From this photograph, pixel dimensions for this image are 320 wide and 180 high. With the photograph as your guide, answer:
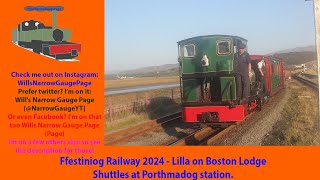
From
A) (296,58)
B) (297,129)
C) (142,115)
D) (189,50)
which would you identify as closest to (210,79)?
(189,50)

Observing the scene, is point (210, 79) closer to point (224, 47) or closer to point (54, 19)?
point (224, 47)

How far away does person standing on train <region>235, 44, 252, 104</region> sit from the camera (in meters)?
12.6

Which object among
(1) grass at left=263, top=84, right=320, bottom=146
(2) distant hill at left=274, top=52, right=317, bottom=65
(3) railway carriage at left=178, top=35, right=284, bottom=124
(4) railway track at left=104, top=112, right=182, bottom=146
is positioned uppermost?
(2) distant hill at left=274, top=52, right=317, bottom=65

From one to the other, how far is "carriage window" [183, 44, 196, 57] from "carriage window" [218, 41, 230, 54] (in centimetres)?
98

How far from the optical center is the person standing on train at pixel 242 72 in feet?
41.4

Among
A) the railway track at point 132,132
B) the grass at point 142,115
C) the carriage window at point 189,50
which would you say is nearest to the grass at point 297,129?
the carriage window at point 189,50

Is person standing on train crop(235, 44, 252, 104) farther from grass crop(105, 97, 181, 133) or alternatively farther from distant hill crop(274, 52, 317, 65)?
distant hill crop(274, 52, 317, 65)

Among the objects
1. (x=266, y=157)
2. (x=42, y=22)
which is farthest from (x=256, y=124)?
(x=42, y=22)

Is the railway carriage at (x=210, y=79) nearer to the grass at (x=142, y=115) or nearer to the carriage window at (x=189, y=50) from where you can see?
the carriage window at (x=189, y=50)

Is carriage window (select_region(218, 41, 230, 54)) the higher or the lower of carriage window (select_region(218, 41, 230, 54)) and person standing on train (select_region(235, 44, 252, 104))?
the higher

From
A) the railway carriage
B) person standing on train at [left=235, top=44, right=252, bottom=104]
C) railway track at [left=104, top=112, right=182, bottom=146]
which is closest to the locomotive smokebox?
A: railway track at [left=104, top=112, right=182, bottom=146]

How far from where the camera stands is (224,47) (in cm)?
1277

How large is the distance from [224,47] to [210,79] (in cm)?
126

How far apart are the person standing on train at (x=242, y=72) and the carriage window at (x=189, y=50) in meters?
1.60
